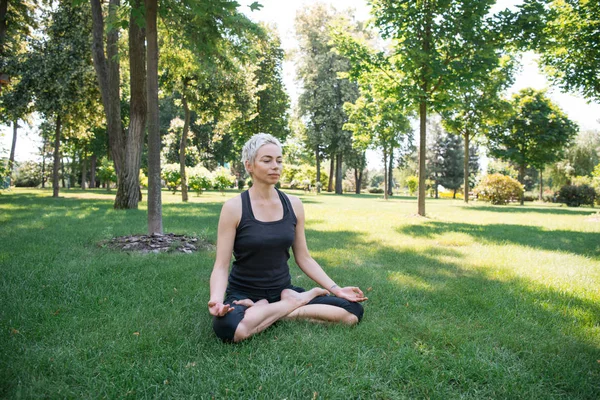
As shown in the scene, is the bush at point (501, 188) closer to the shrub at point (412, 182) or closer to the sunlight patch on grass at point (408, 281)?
the shrub at point (412, 182)

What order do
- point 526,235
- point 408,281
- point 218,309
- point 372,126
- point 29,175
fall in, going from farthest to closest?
1. point 29,175
2. point 372,126
3. point 526,235
4. point 408,281
5. point 218,309

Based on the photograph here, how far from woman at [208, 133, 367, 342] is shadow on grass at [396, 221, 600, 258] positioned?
19.5 feet

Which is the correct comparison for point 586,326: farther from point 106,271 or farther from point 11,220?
point 11,220

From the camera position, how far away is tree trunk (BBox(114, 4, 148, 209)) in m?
9.27

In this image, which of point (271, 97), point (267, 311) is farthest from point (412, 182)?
point (267, 311)

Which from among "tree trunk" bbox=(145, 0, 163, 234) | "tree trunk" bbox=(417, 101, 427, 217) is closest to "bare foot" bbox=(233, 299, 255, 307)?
"tree trunk" bbox=(145, 0, 163, 234)

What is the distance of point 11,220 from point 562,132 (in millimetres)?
29575

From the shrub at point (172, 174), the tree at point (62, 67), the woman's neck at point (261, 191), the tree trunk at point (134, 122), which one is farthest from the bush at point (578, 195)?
the tree at point (62, 67)

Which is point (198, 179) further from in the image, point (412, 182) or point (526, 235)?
point (412, 182)

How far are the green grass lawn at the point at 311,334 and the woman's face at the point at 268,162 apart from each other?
1323 millimetres

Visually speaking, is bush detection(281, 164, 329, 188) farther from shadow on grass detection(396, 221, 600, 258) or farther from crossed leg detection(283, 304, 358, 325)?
crossed leg detection(283, 304, 358, 325)

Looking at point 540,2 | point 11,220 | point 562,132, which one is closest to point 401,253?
point 540,2

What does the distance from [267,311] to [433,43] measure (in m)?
10.6

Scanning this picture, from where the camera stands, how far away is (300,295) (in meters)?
3.33
